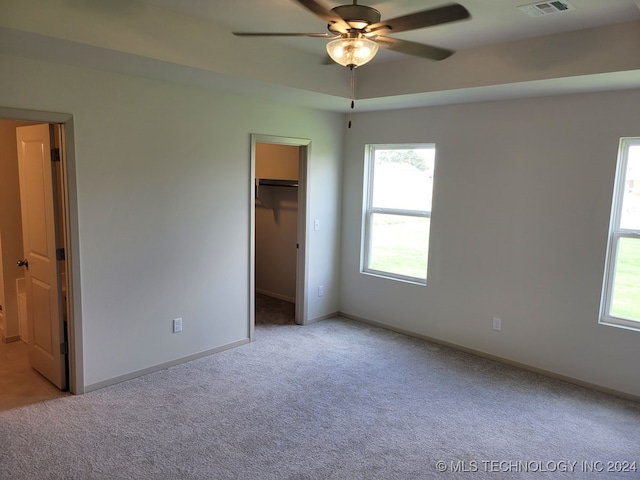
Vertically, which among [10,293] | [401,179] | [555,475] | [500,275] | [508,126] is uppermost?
[508,126]

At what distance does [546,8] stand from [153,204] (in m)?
3.06

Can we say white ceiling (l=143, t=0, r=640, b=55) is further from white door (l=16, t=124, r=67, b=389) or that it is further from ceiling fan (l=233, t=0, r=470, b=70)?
white door (l=16, t=124, r=67, b=389)

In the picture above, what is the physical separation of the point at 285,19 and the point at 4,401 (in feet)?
10.9

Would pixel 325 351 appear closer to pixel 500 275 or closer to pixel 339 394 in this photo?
pixel 339 394

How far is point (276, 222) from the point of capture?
6.27m

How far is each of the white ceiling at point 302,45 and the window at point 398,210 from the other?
1003 mm

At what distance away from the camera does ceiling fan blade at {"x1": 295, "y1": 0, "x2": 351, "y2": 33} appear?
6.54 feet

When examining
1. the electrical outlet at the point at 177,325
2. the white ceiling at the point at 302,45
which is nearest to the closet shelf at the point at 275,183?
the white ceiling at the point at 302,45

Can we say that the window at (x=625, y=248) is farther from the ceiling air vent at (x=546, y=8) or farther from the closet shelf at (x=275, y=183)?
the closet shelf at (x=275, y=183)

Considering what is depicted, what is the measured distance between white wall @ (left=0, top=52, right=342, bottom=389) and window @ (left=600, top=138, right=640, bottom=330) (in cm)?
293

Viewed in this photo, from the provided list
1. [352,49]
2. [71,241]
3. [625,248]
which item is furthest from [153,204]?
[625,248]

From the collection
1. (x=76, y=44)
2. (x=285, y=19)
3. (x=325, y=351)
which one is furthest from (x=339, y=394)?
(x=76, y=44)

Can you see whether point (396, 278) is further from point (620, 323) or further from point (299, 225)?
point (620, 323)

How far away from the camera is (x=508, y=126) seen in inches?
161
